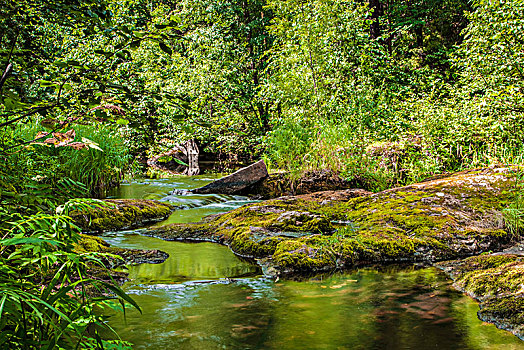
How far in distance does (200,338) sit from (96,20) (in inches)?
90.9

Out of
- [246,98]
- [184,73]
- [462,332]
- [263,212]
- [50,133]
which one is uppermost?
[184,73]

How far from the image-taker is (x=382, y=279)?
4410 mm

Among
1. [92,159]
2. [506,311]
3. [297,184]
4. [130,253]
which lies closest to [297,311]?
[506,311]

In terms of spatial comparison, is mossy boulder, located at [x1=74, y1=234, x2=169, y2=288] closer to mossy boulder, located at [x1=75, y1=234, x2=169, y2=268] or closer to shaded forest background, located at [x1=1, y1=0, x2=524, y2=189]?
mossy boulder, located at [x1=75, y1=234, x2=169, y2=268]

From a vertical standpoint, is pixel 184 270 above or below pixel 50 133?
below

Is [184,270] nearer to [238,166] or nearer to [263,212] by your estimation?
[263,212]

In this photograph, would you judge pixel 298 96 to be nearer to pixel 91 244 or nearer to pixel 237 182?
pixel 237 182

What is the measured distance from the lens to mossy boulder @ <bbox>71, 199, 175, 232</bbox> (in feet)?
22.4

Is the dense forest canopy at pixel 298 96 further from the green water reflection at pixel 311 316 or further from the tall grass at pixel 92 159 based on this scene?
the green water reflection at pixel 311 316

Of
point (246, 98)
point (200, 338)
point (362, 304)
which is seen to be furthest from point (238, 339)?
point (246, 98)

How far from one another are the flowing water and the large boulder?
18.8ft

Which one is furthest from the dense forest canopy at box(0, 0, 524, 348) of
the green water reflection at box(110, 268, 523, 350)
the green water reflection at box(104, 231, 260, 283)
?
the green water reflection at box(104, 231, 260, 283)

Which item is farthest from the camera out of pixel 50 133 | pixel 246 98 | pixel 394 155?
pixel 246 98

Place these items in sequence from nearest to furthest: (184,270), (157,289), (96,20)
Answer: (96,20), (157,289), (184,270)
